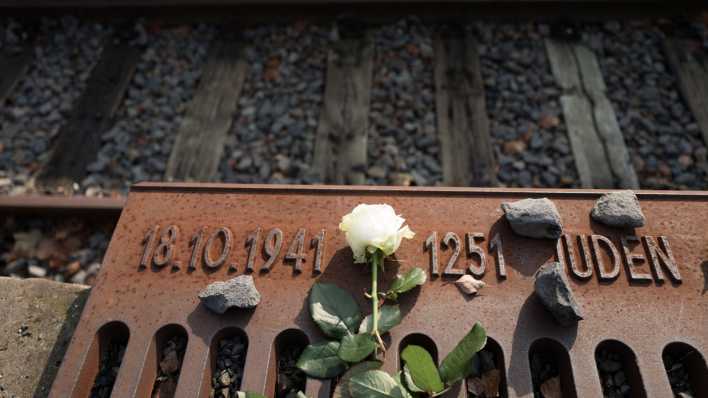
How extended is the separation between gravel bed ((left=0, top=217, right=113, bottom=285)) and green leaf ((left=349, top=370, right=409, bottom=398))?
1525 mm

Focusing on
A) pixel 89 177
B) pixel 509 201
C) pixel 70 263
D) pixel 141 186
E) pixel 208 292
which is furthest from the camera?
pixel 89 177

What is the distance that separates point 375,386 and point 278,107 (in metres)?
1.92

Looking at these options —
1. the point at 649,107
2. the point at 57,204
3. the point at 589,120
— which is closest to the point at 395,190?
the point at 589,120

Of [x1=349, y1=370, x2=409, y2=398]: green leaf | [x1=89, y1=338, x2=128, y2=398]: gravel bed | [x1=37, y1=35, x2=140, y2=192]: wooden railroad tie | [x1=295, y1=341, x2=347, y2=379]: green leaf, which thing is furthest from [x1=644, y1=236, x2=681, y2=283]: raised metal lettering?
[x1=37, y1=35, x2=140, y2=192]: wooden railroad tie

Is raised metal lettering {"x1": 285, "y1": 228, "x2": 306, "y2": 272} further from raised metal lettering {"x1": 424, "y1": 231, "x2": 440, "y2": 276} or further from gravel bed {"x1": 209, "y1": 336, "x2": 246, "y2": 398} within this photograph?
raised metal lettering {"x1": 424, "y1": 231, "x2": 440, "y2": 276}

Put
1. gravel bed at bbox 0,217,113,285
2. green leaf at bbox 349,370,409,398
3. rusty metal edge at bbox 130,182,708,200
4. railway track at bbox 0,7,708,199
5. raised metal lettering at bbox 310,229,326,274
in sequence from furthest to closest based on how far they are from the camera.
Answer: railway track at bbox 0,7,708,199, gravel bed at bbox 0,217,113,285, rusty metal edge at bbox 130,182,708,200, raised metal lettering at bbox 310,229,326,274, green leaf at bbox 349,370,409,398

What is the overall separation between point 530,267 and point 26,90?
311 cm

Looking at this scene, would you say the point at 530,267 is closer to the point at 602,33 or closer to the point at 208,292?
the point at 208,292

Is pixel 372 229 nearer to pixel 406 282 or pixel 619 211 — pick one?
pixel 406 282

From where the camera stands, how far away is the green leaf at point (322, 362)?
→ 4.44 ft

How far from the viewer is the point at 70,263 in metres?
2.28

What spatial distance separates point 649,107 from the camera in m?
2.68

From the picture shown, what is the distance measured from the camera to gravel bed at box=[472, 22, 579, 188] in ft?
8.09

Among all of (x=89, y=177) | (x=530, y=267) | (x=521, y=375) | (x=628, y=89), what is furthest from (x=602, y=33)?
(x=89, y=177)
